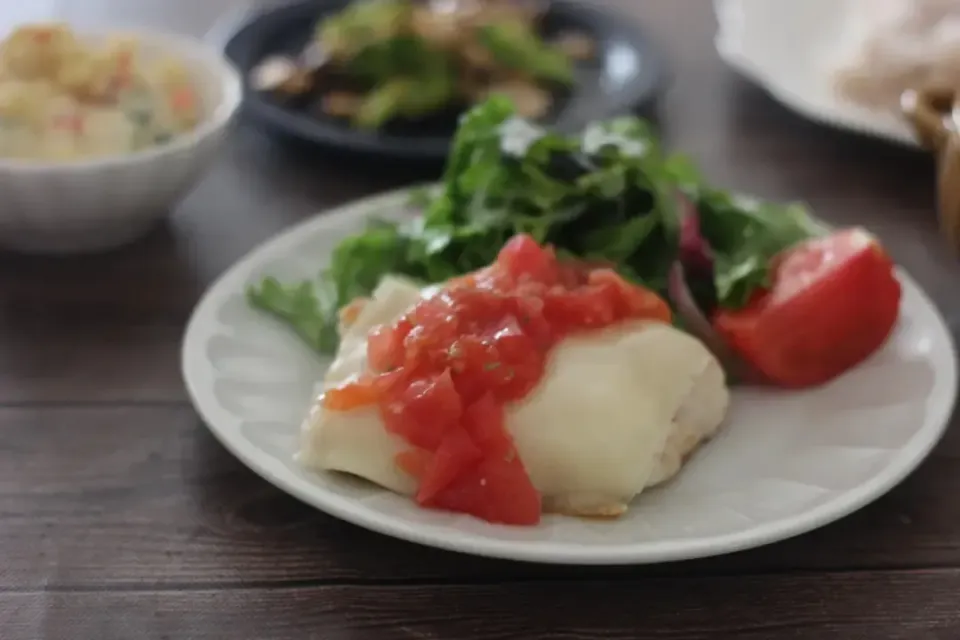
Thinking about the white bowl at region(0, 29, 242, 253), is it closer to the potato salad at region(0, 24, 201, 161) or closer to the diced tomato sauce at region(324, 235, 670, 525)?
the potato salad at region(0, 24, 201, 161)

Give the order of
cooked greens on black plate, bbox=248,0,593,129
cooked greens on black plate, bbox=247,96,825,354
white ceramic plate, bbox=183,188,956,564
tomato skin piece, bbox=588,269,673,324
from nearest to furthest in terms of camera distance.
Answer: white ceramic plate, bbox=183,188,956,564, tomato skin piece, bbox=588,269,673,324, cooked greens on black plate, bbox=247,96,825,354, cooked greens on black plate, bbox=248,0,593,129

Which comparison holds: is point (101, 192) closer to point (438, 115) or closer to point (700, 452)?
point (438, 115)

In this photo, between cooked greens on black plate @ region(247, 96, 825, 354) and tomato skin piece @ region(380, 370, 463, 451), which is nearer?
tomato skin piece @ region(380, 370, 463, 451)

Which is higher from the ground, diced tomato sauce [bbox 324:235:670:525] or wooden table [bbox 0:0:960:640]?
diced tomato sauce [bbox 324:235:670:525]

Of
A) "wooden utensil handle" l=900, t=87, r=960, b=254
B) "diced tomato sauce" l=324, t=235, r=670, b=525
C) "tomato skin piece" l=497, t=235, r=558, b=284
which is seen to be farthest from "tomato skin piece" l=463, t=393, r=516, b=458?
"wooden utensil handle" l=900, t=87, r=960, b=254

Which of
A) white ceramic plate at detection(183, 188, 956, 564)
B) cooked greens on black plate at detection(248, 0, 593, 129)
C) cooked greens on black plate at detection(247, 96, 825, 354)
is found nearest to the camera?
white ceramic plate at detection(183, 188, 956, 564)

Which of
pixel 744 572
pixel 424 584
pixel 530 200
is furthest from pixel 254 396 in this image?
pixel 744 572
